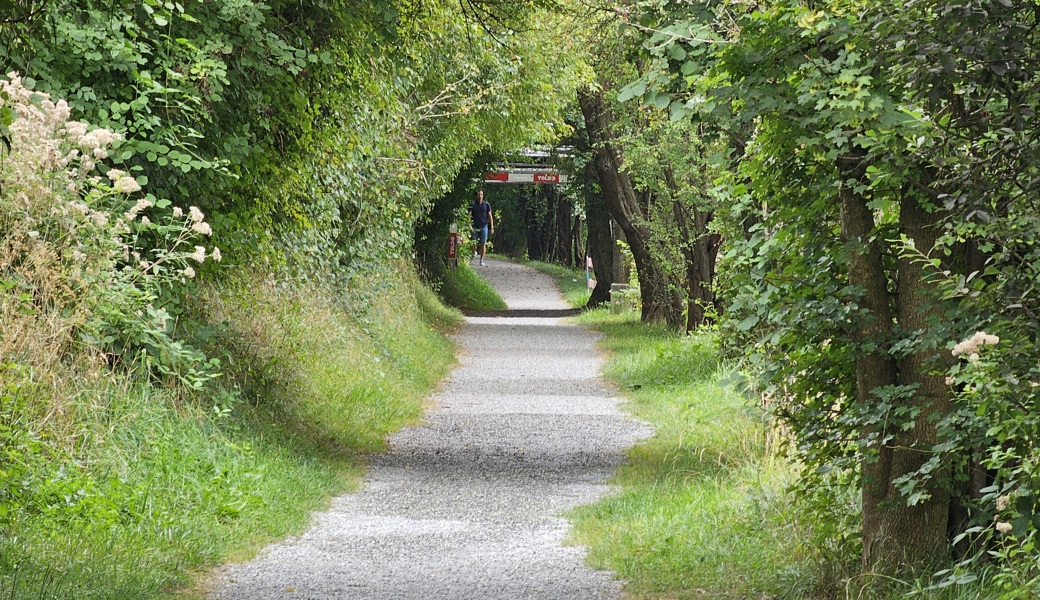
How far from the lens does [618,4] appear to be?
731 inches

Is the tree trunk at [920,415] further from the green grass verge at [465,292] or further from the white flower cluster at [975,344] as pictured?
the green grass verge at [465,292]

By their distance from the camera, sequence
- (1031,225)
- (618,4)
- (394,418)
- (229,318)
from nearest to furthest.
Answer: (1031,225) < (229,318) < (394,418) < (618,4)

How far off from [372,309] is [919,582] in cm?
1328

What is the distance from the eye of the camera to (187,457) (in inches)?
326

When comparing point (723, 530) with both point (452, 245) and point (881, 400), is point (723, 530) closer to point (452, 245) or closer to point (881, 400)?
point (881, 400)

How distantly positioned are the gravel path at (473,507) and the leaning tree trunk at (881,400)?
1.52m

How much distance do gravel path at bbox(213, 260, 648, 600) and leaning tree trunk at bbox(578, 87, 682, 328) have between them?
20.6ft

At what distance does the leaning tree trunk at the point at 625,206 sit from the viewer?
79.8 feet

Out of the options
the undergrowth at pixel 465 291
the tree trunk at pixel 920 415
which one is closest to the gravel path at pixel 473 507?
the tree trunk at pixel 920 415

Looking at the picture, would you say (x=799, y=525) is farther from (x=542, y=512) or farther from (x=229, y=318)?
(x=229, y=318)

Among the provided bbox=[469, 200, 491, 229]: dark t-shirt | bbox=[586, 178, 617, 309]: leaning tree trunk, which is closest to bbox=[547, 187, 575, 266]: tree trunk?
bbox=[469, 200, 491, 229]: dark t-shirt

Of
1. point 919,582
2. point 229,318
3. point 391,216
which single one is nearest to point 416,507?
point 229,318

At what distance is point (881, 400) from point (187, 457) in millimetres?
4568

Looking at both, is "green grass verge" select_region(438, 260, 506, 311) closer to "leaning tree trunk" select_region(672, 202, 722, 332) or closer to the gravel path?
"leaning tree trunk" select_region(672, 202, 722, 332)
